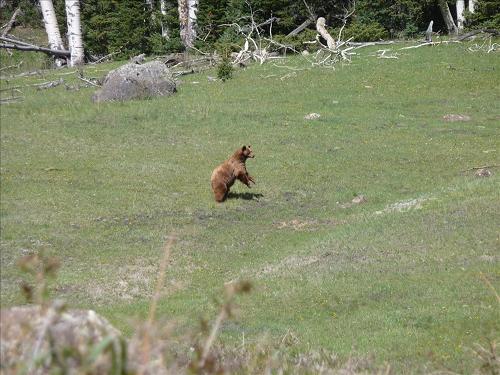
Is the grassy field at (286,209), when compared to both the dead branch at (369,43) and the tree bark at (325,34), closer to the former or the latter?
the tree bark at (325,34)

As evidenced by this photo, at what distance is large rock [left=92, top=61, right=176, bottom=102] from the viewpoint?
32781 millimetres

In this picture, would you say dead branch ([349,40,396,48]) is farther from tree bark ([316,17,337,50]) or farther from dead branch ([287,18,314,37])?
dead branch ([287,18,314,37])

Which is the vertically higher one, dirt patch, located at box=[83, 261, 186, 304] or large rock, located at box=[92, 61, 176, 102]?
large rock, located at box=[92, 61, 176, 102]

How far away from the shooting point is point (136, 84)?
109ft

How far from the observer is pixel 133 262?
15328mm

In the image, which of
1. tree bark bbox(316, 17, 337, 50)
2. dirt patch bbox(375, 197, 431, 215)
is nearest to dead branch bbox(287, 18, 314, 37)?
tree bark bbox(316, 17, 337, 50)

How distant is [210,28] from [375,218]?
114 ft

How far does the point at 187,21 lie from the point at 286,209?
32.4 m

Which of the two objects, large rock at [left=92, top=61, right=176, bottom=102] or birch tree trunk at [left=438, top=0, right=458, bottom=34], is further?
birch tree trunk at [left=438, top=0, right=458, bottom=34]

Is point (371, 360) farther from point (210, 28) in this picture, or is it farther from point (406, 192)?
point (210, 28)

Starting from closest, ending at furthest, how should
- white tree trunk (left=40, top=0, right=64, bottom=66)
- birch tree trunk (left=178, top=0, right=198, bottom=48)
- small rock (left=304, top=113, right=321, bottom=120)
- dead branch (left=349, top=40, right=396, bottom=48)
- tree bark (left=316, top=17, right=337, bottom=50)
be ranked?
small rock (left=304, top=113, right=321, bottom=120) < white tree trunk (left=40, top=0, right=64, bottom=66) < tree bark (left=316, top=17, right=337, bottom=50) < dead branch (left=349, top=40, right=396, bottom=48) < birch tree trunk (left=178, top=0, right=198, bottom=48)

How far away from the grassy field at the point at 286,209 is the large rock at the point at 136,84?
0.83 meters

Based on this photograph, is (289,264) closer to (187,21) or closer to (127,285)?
(127,285)

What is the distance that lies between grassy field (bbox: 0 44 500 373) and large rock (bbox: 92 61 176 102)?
2.73ft
